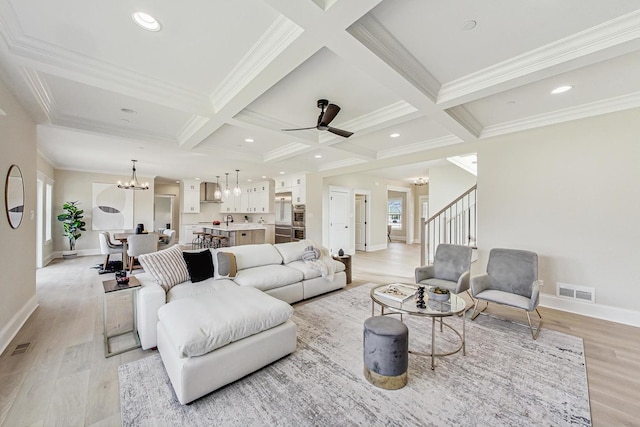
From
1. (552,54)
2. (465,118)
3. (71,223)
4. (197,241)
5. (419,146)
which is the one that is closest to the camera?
(552,54)

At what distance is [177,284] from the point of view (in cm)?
295

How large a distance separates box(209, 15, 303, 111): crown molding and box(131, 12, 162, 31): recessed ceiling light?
2.12ft

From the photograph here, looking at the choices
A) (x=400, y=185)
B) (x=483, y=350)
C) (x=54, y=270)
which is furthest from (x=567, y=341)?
(x=54, y=270)

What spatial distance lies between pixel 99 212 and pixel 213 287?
7.13 meters

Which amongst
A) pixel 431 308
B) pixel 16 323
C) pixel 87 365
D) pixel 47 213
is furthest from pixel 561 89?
pixel 47 213

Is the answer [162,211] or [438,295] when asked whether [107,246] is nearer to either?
[438,295]

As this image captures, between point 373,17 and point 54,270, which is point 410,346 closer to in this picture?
point 373,17

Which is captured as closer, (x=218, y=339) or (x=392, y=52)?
(x=218, y=339)

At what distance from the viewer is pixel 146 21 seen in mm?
1818

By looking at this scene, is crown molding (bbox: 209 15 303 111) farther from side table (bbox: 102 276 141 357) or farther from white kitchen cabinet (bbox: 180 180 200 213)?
white kitchen cabinet (bbox: 180 180 200 213)

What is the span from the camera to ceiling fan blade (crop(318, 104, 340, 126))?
283 cm

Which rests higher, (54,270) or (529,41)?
(529,41)

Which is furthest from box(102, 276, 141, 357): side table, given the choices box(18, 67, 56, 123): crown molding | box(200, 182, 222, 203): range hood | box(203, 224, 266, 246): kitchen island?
box(200, 182, 222, 203): range hood

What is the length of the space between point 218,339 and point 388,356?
4.17 ft
